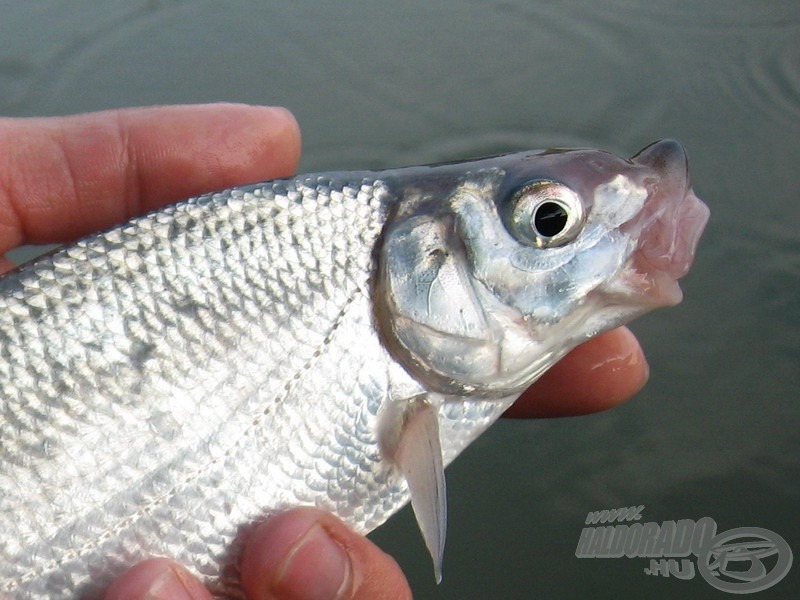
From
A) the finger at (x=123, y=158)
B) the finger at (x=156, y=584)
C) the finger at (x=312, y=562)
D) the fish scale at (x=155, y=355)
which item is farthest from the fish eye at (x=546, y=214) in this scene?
the finger at (x=123, y=158)

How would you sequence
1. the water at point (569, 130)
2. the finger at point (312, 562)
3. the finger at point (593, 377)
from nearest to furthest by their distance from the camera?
the finger at point (312, 562) < the finger at point (593, 377) < the water at point (569, 130)

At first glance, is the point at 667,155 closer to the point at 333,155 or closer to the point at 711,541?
the point at 711,541

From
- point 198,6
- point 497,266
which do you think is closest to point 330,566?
point 497,266

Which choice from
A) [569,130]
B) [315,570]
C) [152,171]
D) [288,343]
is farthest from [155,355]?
[569,130]

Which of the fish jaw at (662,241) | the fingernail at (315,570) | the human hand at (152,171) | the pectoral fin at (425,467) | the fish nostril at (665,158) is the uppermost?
the fish nostril at (665,158)

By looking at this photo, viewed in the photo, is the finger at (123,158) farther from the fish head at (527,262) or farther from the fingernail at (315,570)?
the fingernail at (315,570)

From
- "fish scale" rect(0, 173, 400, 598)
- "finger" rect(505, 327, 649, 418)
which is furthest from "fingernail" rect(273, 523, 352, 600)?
"finger" rect(505, 327, 649, 418)

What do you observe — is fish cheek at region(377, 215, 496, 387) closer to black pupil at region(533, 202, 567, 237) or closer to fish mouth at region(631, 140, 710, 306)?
black pupil at region(533, 202, 567, 237)
